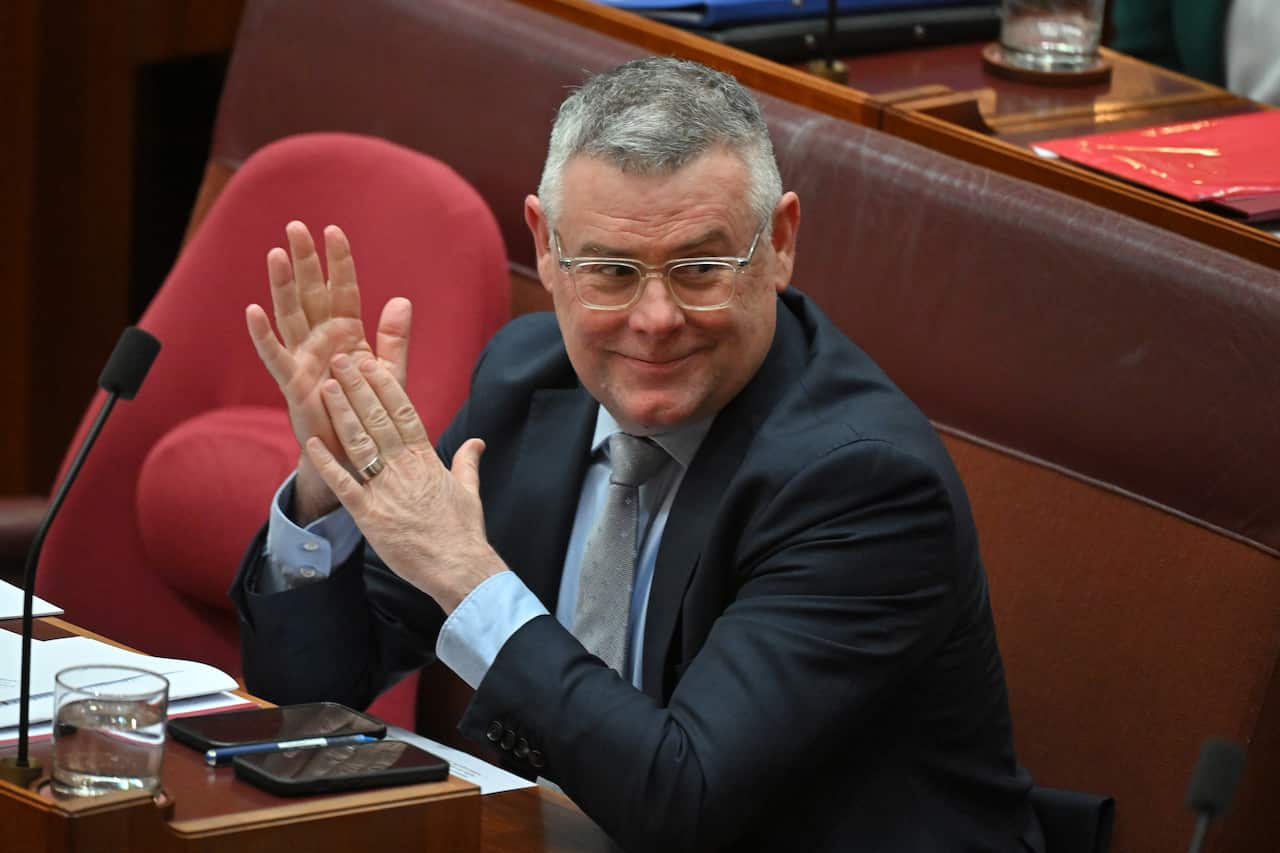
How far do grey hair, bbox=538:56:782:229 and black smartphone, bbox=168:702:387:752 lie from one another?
0.51 m

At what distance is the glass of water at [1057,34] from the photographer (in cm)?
289

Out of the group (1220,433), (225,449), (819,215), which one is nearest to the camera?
(1220,433)

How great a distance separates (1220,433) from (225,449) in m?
1.27

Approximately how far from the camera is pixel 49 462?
153 inches

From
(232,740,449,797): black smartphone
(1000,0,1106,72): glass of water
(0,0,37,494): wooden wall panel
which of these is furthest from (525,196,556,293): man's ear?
(0,0,37,494): wooden wall panel

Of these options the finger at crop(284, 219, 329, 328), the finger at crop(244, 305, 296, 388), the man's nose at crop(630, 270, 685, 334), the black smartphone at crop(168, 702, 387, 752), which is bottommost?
the black smartphone at crop(168, 702, 387, 752)

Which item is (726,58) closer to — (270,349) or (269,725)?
(270,349)

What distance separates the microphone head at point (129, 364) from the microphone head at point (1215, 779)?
0.87 meters

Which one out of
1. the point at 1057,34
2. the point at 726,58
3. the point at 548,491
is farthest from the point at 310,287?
the point at 1057,34

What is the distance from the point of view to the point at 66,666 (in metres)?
1.75

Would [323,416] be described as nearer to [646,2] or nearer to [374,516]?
[374,516]

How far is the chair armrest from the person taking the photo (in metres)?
2.52

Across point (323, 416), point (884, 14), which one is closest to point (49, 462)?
point (884, 14)

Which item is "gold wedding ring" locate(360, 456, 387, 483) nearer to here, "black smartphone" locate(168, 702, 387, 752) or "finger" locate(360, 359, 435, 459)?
"finger" locate(360, 359, 435, 459)
